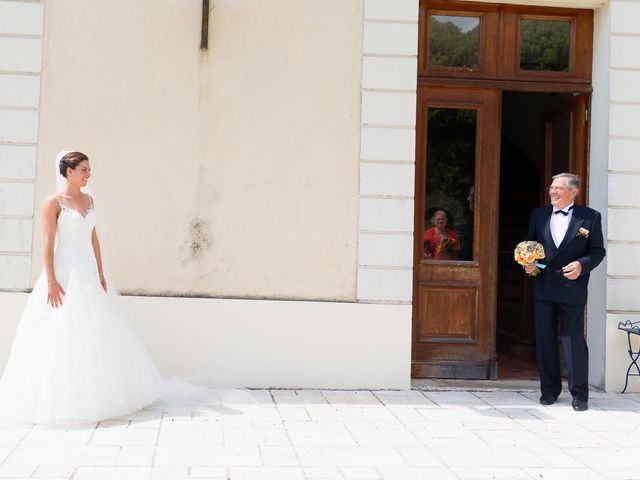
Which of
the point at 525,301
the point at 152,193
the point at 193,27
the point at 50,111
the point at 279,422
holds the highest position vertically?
the point at 193,27

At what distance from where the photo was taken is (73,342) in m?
5.69

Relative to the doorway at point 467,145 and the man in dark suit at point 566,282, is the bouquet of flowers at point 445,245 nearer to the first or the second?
the doorway at point 467,145

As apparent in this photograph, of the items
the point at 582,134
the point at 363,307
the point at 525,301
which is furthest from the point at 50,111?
the point at 525,301

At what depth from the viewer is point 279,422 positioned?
5.82 meters

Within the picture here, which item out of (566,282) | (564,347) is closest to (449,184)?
(566,282)

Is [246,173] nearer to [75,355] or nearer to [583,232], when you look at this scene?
[75,355]

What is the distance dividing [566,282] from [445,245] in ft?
4.56

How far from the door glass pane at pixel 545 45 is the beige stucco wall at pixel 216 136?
67.3 inches

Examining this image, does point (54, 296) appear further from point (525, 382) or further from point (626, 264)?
point (626, 264)

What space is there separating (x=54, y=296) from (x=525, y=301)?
20.3 feet

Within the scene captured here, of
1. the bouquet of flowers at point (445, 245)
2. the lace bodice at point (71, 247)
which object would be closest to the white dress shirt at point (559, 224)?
the bouquet of flowers at point (445, 245)

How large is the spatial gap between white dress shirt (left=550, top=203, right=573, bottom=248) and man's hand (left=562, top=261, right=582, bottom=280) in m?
0.27

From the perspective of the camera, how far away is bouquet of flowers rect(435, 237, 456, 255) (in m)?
7.68

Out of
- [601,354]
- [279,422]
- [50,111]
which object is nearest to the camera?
[279,422]
